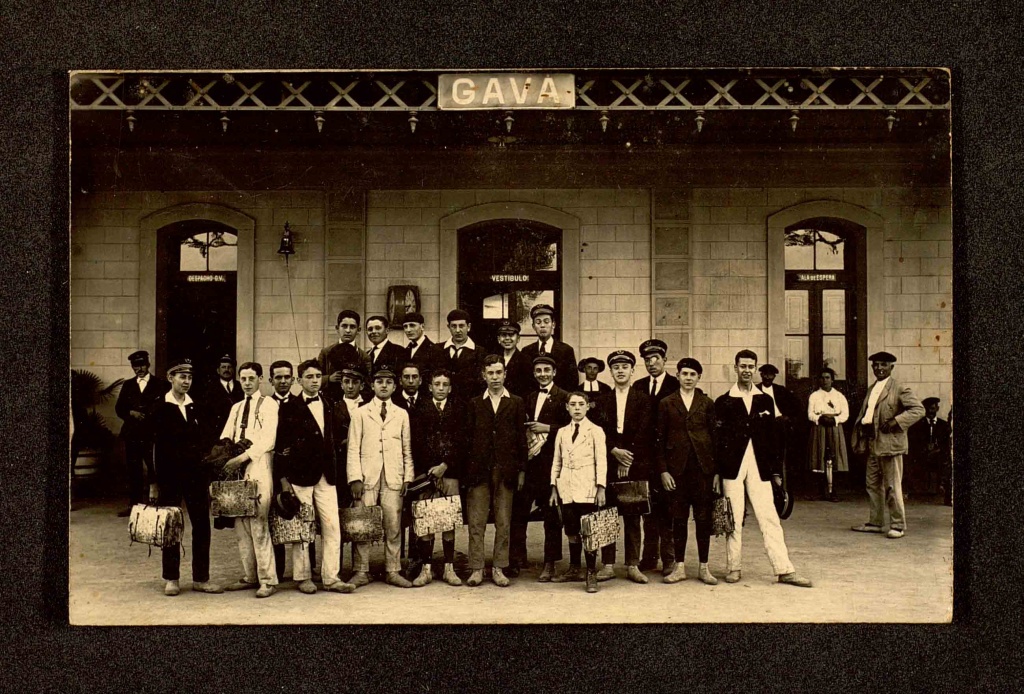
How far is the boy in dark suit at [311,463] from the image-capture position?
313 cm

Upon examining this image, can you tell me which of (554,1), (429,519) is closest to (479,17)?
(554,1)

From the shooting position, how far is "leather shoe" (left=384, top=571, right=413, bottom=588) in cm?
314

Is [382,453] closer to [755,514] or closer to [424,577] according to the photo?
[424,577]

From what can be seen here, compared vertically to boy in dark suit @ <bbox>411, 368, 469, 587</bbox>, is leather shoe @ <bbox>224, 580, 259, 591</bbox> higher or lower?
lower

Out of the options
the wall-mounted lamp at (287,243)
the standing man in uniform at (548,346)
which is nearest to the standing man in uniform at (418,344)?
the standing man in uniform at (548,346)

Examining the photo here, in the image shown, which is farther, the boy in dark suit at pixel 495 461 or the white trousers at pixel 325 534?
the boy in dark suit at pixel 495 461

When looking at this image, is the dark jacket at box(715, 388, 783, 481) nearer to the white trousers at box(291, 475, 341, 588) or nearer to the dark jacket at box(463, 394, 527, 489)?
the dark jacket at box(463, 394, 527, 489)

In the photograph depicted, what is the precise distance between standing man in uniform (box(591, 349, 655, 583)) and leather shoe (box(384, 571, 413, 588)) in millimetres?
975

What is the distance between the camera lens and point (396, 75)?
2924mm

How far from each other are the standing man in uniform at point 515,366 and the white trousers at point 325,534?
106 cm

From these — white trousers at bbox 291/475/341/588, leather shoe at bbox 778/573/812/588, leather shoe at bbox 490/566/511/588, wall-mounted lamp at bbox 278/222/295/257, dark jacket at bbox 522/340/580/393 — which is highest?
wall-mounted lamp at bbox 278/222/295/257

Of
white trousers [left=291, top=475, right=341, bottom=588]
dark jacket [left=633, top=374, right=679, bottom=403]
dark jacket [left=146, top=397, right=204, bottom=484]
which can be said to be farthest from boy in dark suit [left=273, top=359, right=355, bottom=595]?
dark jacket [left=633, top=374, right=679, bottom=403]

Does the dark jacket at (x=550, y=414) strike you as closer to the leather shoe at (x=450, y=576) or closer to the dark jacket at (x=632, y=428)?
the dark jacket at (x=632, y=428)

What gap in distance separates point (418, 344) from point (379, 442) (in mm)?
553
